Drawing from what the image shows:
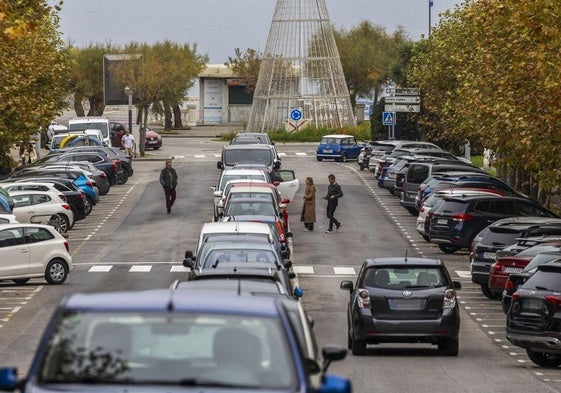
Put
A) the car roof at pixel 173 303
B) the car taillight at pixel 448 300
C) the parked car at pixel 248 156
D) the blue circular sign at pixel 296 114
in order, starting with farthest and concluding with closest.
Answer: the blue circular sign at pixel 296 114 → the parked car at pixel 248 156 → the car taillight at pixel 448 300 → the car roof at pixel 173 303

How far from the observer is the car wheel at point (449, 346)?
21.8 m

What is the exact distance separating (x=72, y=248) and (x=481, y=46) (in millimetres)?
13692

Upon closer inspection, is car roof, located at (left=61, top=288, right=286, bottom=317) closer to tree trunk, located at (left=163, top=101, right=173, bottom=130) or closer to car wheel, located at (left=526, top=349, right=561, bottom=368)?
car wheel, located at (left=526, top=349, right=561, bottom=368)

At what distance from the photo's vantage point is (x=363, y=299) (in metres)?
21.8

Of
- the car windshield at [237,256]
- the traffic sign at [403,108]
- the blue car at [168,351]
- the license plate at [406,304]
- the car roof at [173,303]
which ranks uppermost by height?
the car roof at [173,303]

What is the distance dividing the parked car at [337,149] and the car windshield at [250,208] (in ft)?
119

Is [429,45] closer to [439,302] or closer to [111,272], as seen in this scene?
[111,272]

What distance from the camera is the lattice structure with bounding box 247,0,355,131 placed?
88875mm

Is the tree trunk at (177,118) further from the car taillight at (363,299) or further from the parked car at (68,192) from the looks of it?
the car taillight at (363,299)

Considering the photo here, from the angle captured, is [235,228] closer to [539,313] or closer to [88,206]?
[539,313]

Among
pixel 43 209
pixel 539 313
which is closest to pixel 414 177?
pixel 43 209

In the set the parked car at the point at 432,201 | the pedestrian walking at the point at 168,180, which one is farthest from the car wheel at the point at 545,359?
the pedestrian walking at the point at 168,180

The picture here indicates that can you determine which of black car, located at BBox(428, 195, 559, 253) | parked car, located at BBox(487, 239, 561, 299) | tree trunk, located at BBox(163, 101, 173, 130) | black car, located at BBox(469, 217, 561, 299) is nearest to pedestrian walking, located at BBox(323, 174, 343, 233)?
black car, located at BBox(428, 195, 559, 253)

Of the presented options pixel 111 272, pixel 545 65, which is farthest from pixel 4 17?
pixel 111 272
